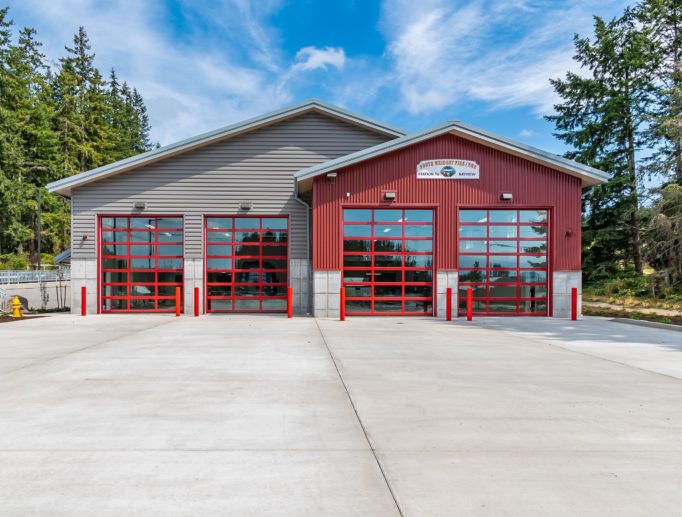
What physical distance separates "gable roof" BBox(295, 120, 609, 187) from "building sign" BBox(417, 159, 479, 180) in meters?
0.85

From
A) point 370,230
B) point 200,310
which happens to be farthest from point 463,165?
point 200,310

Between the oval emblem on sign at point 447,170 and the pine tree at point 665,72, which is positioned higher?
the pine tree at point 665,72

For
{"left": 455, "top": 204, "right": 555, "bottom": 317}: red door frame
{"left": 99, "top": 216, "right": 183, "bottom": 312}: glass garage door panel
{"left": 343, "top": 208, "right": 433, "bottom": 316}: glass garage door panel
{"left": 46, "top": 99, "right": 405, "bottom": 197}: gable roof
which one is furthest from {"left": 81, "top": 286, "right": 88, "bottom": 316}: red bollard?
{"left": 455, "top": 204, "right": 555, "bottom": 317}: red door frame

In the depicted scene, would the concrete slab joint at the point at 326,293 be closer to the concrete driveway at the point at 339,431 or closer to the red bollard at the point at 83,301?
the concrete driveway at the point at 339,431

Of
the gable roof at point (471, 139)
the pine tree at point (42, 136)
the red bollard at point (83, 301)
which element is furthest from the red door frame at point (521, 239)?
the pine tree at point (42, 136)

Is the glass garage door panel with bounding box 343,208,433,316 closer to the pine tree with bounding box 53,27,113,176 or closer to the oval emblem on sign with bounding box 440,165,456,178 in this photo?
the oval emblem on sign with bounding box 440,165,456,178

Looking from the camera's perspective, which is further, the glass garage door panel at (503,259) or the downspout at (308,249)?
the downspout at (308,249)

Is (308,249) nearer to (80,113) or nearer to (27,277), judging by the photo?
(27,277)

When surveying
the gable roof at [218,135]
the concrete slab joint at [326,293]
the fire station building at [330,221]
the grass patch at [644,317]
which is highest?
the gable roof at [218,135]

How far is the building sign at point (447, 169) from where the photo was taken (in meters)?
15.0

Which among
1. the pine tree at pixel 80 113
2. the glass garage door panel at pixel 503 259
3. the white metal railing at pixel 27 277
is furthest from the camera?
the pine tree at pixel 80 113

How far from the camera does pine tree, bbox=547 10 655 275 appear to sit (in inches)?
1086

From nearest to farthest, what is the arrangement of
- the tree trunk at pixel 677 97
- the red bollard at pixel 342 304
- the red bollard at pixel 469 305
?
1. the red bollard at pixel 342 304
2. the red bollard at pixel 469 305
3. the tree trunk at pixel 677 97

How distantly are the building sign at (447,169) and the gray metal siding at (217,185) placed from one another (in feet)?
12.6
